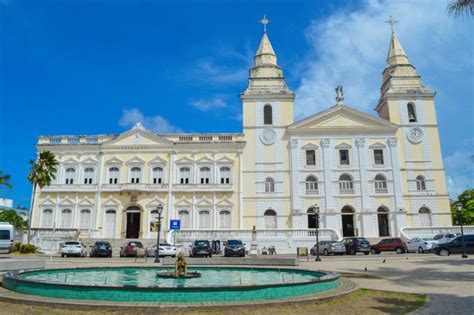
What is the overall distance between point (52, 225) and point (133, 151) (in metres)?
12.1

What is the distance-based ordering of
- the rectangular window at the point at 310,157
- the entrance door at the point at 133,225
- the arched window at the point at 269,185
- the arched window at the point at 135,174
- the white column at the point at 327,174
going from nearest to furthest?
the white column at the point at 327,174 → the entrance door at the point at 133,225 → the arched window at the point at 269,185 → the rectangular window at the point at 310,157 → the arched window at the point at 135,174

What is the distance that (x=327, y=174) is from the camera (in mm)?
41688

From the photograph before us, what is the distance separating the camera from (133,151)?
43.4 metres

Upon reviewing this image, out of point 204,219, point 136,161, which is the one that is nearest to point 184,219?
point 204,219

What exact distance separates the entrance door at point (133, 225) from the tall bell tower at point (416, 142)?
29253 millimetres

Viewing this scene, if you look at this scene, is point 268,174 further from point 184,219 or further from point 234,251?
point 234,251

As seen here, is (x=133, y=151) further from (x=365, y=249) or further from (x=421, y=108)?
(x=421, y=108)

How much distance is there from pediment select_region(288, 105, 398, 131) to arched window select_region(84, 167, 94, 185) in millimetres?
23293

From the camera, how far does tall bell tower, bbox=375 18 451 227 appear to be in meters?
40.5

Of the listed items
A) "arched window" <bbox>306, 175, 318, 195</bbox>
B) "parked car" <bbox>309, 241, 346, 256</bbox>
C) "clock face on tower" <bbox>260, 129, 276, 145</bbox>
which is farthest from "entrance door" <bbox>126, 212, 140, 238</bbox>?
"parked car" <bbox>309, 241, 346, 256</bbox>

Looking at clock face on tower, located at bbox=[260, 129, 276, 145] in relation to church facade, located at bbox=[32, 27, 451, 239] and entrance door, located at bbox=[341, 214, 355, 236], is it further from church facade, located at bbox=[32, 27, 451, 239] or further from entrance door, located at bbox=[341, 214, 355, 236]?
entrance door, located at bbox=[341, 214, 355, 236]

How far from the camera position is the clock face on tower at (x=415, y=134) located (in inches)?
1683

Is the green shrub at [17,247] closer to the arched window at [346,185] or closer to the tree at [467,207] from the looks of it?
the arched window at [346,185]

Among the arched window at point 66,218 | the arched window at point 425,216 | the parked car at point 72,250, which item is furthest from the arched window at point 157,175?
the arched window at point 425,216
